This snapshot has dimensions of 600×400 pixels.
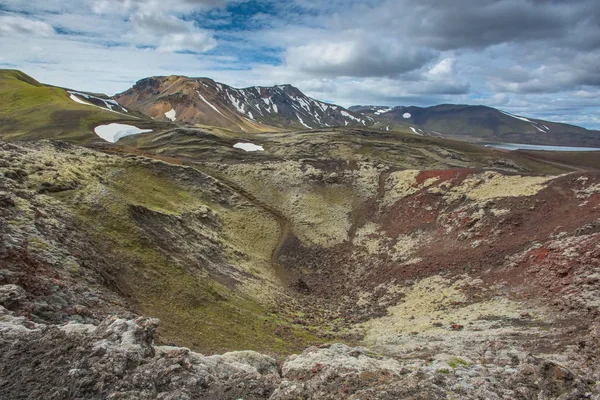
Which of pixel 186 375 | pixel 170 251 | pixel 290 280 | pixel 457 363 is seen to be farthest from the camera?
pixel 290 280

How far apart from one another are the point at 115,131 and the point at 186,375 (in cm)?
9709

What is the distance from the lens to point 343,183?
6494 cm

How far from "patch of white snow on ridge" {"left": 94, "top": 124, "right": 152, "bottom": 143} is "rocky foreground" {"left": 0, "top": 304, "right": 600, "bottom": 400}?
8660 centimetres

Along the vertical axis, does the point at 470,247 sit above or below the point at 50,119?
below

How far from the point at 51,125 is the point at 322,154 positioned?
75.3 meters

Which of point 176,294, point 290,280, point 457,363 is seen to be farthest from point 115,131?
point 457,363

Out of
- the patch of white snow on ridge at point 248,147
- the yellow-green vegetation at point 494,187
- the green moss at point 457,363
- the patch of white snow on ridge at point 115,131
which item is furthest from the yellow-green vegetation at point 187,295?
the patch of white snow on ridge at point 115,131

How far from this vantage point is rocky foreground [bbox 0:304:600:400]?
11.0 m

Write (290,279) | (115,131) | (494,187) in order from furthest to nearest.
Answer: (115,131), (494,187), (290,279)

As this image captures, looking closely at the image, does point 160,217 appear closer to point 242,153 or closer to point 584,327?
point 584,327

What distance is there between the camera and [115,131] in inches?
3740

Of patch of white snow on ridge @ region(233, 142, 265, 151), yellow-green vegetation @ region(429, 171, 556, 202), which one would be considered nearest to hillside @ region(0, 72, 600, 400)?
yellow-green vegetation @ region(429, 171, 556, 202)

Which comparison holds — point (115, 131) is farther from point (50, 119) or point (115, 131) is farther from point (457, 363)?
point (457, 363)

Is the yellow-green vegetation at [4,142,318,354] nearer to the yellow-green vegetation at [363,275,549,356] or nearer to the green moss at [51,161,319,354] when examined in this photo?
the green moss at [51,161,319,354]
